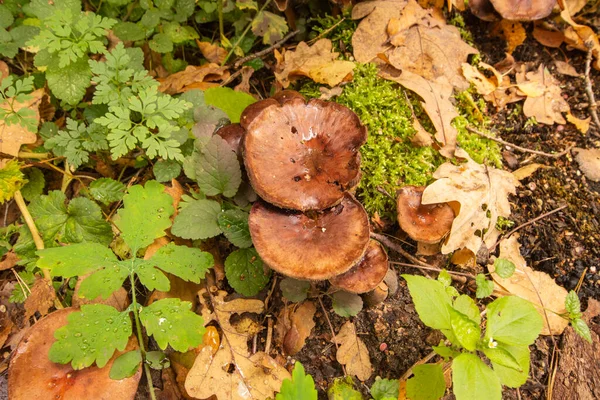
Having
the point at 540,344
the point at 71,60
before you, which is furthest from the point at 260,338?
the point at 71,60

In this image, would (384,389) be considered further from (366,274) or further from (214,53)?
(214,53)

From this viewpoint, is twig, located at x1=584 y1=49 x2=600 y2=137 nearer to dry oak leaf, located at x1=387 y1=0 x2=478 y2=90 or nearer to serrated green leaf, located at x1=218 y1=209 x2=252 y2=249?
dry oak leaf, located at x1=387 y1=0 x2=478 y2=90

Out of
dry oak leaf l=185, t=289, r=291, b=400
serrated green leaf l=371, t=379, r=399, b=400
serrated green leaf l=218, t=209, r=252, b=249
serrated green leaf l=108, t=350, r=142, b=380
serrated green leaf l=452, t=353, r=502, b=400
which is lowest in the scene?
serrated green leaf l=371, t=379, r=399, b=400

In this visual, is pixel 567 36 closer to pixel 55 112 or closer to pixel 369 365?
pixel 369 365

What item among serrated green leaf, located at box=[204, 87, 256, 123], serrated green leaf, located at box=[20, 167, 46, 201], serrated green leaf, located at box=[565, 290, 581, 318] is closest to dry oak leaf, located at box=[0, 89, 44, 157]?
serrated green leaf, located at box=[20, 167, 46, 201]

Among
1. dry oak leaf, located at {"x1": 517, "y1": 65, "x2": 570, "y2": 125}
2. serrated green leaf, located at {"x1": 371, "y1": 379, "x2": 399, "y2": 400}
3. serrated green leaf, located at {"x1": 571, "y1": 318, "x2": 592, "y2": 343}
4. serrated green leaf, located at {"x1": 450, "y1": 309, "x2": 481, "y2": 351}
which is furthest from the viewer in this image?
dry oak leaf, located at {"x1": 517, "y1": 65, "x2": 570, "y2": 125}

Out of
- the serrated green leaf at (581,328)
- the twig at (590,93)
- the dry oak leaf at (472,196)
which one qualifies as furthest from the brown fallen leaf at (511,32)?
the serrated green leaf at (581,328)
